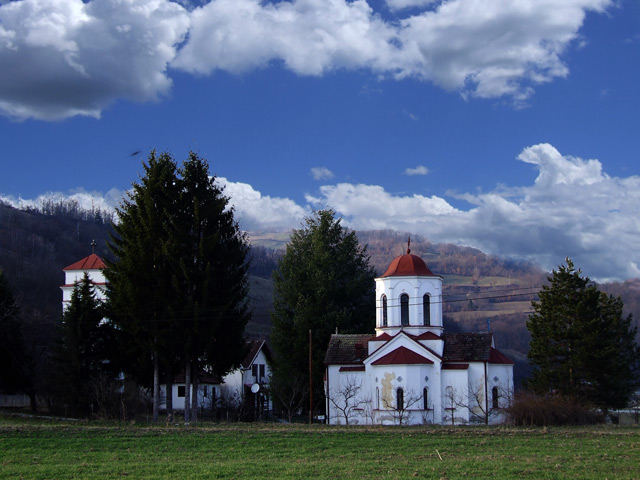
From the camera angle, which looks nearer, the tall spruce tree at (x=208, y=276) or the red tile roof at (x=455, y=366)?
the tall spruce tree at (x=208, y=276)

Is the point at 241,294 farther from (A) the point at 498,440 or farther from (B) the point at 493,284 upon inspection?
(B) the point at 493,284

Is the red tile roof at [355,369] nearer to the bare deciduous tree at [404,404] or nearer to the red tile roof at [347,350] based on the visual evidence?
the red tile roof at [347,350]

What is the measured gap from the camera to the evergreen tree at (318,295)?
4994 centimetres

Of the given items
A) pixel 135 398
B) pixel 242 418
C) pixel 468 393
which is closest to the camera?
pixel 135 398

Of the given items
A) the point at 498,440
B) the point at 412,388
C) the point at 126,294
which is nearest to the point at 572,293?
the point at 412,388

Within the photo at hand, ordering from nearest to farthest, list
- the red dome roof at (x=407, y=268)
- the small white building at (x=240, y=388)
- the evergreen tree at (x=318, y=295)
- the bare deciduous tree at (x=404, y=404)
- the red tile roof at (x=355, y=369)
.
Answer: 1. the bare deciduous tree at (x=404, y=404)
2. the red tile roof at (x=355, y=369)
3. the red dome roof at (x=407, y=268)
4. the evergreen tree at (x=318, y=295)
5. the small white building at (x=240, y=388)

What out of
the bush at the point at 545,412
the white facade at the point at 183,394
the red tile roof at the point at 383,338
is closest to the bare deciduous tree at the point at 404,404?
the red tile roof at the point at 383,338

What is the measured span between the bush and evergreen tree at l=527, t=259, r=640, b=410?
5405 millimetres

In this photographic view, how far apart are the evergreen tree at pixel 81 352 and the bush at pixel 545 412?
21872 millimetres

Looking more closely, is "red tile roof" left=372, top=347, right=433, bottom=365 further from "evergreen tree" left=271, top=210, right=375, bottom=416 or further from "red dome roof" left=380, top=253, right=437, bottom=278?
"evergreen tree" left=271, top=210, right=375, bottom=416

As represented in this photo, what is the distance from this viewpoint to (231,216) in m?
35.9

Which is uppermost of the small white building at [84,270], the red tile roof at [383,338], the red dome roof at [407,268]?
the small white building at [84,270]

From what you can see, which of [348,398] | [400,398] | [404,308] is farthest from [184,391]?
[400,398]

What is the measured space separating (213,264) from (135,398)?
9752 mm
